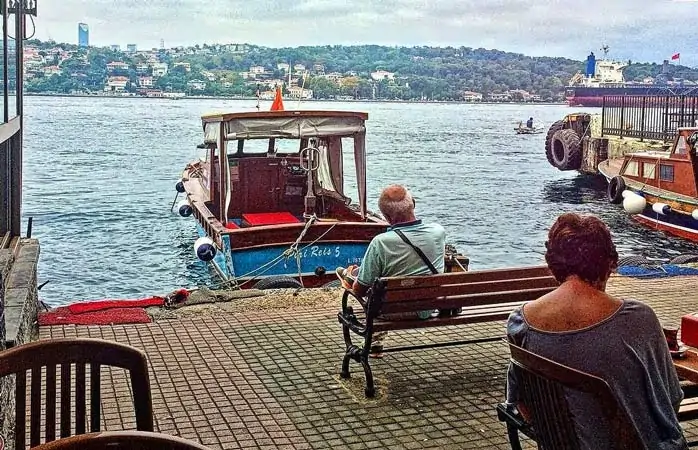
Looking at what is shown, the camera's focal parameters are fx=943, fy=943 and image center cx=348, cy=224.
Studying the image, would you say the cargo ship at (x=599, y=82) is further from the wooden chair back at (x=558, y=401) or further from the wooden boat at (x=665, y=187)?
the wooden chair back at (x=558, y=401)

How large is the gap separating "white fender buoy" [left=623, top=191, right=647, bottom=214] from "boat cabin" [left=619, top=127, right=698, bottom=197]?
1.28 feet

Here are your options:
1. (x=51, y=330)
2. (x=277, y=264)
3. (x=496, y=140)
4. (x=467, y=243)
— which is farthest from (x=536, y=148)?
(x=51, y=330)

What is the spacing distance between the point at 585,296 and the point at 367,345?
105 inches

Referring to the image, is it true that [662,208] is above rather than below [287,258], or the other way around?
below

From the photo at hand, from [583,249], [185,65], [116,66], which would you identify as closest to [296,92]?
[583,249]

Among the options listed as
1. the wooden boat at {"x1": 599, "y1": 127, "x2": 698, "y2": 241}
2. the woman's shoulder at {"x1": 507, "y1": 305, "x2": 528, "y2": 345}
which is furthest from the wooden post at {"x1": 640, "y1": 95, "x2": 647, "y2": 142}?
the woman's shoulder at {"x1": 507, "y1": 305, "x2": 528, "y2": 345}

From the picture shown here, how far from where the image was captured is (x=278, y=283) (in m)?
11.6

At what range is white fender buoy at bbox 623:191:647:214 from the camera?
75.4 feet

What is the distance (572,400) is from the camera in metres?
3.25

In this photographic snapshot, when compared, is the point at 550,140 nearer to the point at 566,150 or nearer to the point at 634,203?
the point at 566,150

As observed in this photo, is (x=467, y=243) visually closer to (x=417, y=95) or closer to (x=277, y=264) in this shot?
(x=277, y=264)

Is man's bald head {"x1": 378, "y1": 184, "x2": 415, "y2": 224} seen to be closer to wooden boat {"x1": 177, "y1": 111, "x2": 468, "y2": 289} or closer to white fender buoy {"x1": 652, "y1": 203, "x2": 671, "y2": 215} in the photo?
wooden boat {"x1": 177, "y1": 111, "x2": 468, "y2": 289}

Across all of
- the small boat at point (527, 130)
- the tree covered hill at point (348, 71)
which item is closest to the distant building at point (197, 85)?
the tree covered hill at point (348, 71)

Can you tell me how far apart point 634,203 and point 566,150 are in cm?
1451
